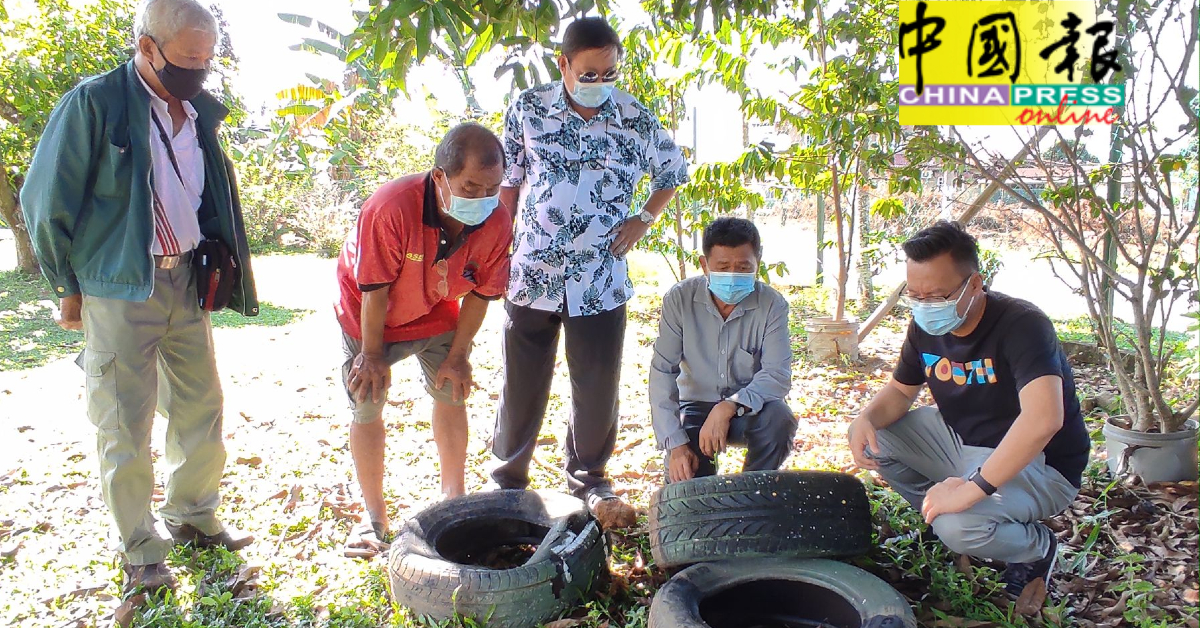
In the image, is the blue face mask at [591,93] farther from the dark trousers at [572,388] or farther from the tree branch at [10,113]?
the tree branch at [10,113]

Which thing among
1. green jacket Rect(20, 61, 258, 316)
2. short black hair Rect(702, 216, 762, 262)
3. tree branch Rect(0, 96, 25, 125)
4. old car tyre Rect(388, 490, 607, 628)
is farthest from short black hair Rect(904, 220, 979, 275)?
tree branch Rect(0, 96, 25, 125)

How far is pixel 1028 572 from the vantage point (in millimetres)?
2531

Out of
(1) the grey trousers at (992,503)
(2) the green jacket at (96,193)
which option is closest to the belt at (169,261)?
(2) the green jacket at (96,193)

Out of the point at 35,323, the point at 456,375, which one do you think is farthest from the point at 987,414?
the point at 35,323

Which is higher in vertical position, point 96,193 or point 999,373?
point 96,193

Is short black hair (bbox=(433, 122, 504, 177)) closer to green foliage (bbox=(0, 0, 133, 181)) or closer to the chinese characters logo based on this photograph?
the chinese characters logo

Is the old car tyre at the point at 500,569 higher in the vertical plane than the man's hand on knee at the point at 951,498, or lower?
lower

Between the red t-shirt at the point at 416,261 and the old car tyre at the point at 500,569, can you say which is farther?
the red t-shirt at the point at 416,261

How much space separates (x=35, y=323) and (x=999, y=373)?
8.88m

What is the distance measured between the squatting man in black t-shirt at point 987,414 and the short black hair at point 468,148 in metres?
1.40

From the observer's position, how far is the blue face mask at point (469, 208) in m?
2.69

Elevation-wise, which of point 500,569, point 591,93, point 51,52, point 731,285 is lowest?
point 500,569

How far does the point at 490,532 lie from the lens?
295 centimetres

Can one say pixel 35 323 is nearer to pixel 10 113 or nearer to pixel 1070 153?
pixel 10 113
